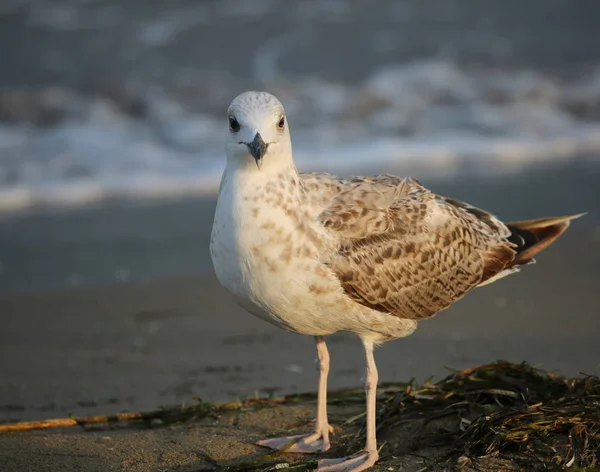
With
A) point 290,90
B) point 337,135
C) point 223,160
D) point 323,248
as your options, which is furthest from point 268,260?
point 290,90

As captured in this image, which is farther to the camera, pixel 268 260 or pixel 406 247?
pixel 406 247

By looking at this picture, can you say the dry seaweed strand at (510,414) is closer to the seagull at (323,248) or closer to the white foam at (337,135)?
the seagull at (323,248)

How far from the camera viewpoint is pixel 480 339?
19.5 feet

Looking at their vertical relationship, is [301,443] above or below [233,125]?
below

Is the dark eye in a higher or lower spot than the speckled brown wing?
higher

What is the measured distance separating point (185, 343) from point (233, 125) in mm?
2430

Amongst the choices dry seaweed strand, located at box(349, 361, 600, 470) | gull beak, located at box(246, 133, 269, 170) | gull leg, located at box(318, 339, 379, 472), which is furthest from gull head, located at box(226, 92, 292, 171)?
dry seaweed strand, located at box(349, 361, 600, 470)

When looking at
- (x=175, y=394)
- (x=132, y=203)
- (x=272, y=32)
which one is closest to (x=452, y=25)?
(x=272, y=32)

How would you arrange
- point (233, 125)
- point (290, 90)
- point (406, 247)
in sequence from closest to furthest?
point (233, 125), point (406, 247), point (290, 90)

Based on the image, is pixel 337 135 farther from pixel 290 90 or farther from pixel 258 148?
pixel 258 148

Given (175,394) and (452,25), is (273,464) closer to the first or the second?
(175,394)

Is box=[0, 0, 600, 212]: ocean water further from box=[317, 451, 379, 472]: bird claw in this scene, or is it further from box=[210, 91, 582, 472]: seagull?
box=[317, 451, 379, 472]: bird claw

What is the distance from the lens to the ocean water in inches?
421

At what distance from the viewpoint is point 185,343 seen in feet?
19.8
